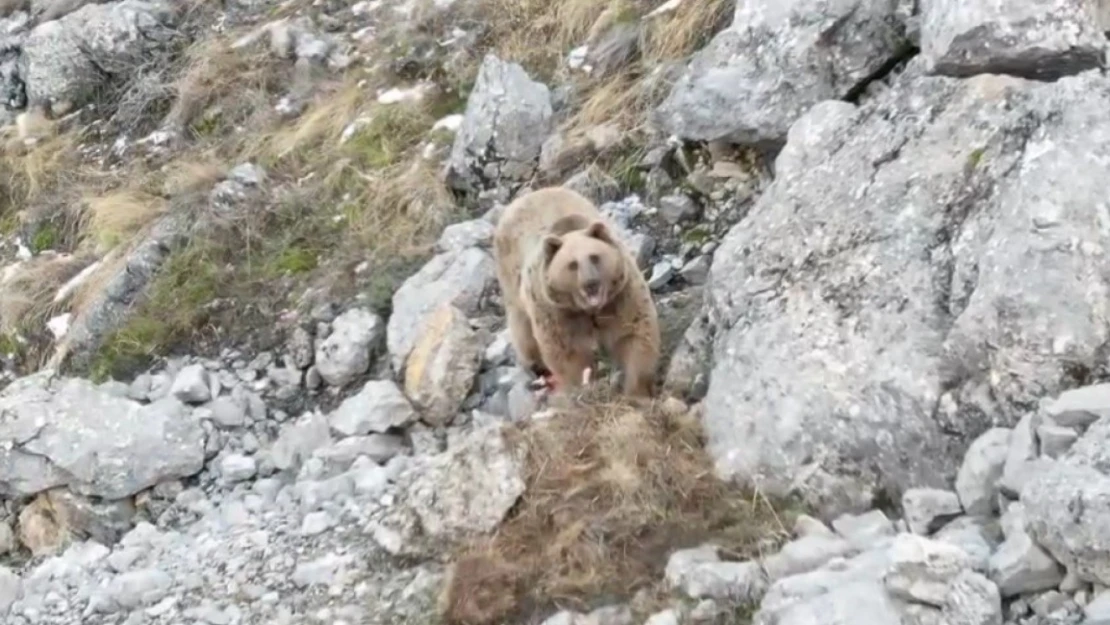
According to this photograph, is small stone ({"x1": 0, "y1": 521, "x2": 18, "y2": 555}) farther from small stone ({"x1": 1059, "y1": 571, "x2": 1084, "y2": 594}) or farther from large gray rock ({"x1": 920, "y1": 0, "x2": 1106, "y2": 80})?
small stone ({"x1": 1059, "y1": 571, "x2": 1084, "y2": 594})

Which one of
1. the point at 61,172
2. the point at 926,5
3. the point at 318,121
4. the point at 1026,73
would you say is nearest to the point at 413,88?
the point at 318,121

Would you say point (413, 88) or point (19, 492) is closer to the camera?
point (19, 492)

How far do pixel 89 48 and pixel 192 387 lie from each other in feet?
17.4

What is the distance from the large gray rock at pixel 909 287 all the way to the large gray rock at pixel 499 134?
2790 mm

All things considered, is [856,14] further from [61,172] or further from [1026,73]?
[61,172]

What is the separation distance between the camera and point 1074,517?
4273mm

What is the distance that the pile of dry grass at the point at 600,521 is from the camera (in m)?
5.64

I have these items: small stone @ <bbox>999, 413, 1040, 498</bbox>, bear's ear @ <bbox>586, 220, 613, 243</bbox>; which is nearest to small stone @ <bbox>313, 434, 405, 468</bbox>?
bear's ear @ <bbox>586, 220, 613, 243</bbox>

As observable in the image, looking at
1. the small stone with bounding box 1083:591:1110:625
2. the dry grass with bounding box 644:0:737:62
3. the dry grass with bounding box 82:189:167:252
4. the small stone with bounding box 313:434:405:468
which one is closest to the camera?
the small stone with bounding box 1083:591:1110:625

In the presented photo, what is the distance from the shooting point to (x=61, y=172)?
457 inches

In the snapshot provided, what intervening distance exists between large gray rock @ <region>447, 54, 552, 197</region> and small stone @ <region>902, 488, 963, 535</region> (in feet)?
15.0

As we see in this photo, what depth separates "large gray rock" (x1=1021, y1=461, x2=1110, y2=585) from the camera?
4.22m

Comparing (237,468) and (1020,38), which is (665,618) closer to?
(1020,38)

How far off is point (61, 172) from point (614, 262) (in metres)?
6.34
